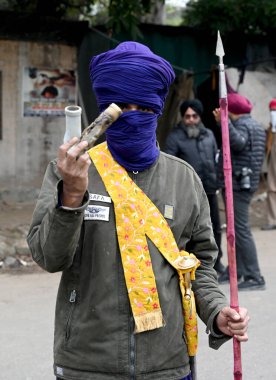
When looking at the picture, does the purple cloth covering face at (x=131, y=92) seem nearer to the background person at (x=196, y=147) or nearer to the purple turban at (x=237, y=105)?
the purple turban at (x=237, y=105)

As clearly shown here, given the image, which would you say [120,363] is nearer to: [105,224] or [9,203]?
[105,224]

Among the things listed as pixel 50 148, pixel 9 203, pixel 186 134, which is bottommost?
pixel 9 203

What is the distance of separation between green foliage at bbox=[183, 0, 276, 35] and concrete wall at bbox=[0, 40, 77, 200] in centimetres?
228

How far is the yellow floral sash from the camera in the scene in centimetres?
223

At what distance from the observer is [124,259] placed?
224 cm

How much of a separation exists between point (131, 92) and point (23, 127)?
8822 mm

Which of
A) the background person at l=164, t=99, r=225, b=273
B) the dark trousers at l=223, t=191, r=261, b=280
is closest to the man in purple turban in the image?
the dark trousers at l=223, t=191, r=261, b=280

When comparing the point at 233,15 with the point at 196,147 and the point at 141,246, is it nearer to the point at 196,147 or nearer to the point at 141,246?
the point at 196,147

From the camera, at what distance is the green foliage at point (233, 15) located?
1153cm

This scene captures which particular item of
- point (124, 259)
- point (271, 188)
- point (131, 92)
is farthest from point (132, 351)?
point (271, 188)

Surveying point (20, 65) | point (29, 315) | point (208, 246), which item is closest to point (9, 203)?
point (20, 65)

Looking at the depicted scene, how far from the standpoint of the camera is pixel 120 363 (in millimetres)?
2227

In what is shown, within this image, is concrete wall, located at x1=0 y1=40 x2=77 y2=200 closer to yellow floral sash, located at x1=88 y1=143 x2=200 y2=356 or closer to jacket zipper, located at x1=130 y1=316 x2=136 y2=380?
yellow floral sash, located at x1=88 y1=143 x2=200 y2=356

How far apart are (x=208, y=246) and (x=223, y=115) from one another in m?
0.48
